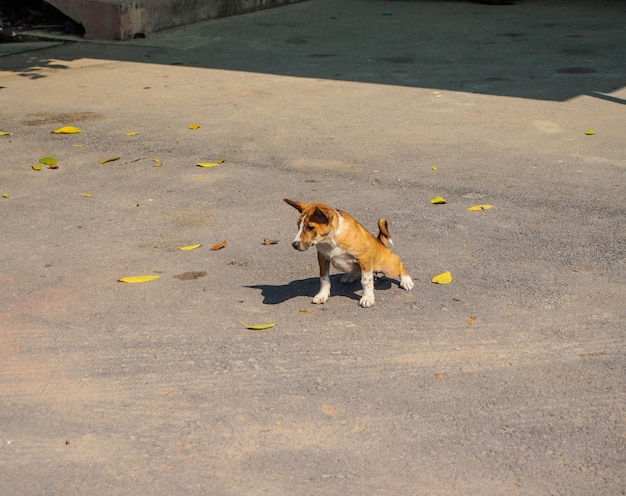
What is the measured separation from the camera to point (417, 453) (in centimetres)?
370

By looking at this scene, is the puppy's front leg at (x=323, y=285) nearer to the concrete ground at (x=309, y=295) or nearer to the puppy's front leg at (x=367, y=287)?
the concrete ground at (x=309, y=295)

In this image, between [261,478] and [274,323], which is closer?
[261,478]

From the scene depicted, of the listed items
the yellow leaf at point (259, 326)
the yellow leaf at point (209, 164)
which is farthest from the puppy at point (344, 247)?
the yellow leaf at point (209, 164)

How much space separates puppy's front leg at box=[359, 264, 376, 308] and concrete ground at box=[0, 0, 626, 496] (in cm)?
7

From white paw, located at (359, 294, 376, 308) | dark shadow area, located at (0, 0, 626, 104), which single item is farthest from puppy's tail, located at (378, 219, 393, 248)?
dark shadow area, located at (0, 0, 626, 104)

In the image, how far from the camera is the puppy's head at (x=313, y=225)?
4594mm

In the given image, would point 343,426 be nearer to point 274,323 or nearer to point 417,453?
point 417,453

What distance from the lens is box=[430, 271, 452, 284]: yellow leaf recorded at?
17.5 ft

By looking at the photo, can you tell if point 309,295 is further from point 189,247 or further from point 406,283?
point 189,247

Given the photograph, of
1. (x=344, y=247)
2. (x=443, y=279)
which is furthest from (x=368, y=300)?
(x=443, y=279)

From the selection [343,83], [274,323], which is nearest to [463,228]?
[274,323]

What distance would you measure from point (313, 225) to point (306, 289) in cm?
77

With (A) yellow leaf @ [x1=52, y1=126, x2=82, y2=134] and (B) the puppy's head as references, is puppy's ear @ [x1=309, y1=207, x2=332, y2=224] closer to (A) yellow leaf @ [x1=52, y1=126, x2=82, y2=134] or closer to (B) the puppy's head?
(B) the puppy's head

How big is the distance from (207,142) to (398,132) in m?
1.82
